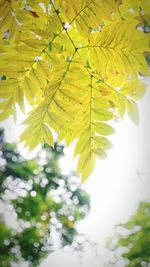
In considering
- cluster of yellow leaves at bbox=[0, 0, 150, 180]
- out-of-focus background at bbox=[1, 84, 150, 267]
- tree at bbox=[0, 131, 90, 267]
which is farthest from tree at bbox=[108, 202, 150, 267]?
cluster of yellow leaves at bbox=[0, 0, 150, 180]

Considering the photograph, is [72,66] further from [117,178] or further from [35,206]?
[35,206]

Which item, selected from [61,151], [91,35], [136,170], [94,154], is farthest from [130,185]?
[91,35]

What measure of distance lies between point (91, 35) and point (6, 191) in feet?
4.01

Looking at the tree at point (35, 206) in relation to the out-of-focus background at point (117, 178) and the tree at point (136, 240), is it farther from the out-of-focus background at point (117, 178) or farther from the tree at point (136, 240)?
the tree at point (136, 240)

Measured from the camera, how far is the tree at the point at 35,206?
Result: 1.45 meters

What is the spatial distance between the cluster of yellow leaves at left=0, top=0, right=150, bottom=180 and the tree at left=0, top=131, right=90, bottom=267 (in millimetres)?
859

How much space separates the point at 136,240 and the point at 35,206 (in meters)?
0.65

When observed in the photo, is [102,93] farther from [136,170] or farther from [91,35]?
[136,170]

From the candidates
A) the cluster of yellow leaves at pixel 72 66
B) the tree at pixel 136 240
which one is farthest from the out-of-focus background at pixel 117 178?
the cluster of yellow leaves at pixel 72 66

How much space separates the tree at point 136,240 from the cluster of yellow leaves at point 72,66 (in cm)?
84

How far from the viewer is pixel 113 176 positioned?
1.15 meters

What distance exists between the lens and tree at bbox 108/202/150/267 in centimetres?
130

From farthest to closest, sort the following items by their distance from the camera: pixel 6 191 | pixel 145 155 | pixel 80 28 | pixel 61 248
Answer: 1. pixel 6 191
2. pixel 61 248
3. pixel 145 155
4. pixel 80 28

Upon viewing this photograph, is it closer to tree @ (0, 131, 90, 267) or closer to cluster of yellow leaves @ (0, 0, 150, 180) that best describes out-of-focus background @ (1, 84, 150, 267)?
tree @ (0, 131, 90, 267)
